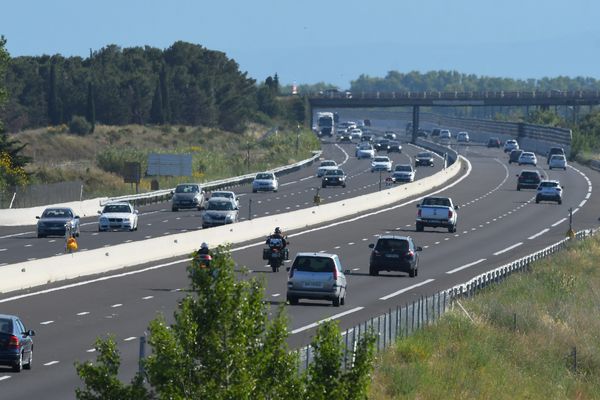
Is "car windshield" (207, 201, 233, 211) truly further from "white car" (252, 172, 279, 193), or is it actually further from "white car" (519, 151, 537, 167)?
"white car" (519, 151, 537, 167)

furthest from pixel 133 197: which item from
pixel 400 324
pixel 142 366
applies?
pixel 142 366

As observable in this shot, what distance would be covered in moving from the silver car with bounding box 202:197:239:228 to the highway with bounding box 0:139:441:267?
1.02 metres

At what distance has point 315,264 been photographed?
133ft

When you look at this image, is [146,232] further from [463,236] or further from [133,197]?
[133,197]

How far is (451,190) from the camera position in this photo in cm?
10581

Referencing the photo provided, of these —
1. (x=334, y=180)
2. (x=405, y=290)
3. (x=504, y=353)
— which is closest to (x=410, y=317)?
(x=504, y=353)

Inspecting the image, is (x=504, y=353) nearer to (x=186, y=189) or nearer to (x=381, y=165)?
(x=186, y=189)

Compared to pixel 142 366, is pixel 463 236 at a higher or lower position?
lower

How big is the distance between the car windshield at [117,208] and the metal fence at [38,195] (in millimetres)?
10935

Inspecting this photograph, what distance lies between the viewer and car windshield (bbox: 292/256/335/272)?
132ft

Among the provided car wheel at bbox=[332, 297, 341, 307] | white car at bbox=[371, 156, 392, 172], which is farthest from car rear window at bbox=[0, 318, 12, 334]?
white car at bbox=[371, 156, 392, 172]

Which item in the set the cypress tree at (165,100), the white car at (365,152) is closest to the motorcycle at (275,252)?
the white car at (365,152)

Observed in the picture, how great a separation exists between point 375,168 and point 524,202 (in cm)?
3090

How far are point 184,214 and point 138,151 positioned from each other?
56510 millimetres
